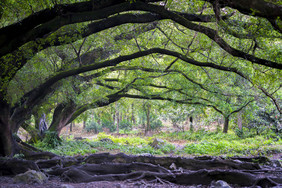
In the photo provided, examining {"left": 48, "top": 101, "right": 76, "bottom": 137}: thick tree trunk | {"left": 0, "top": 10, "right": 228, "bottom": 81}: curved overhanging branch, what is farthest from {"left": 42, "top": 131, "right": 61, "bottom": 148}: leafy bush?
{"left": 0, "top": 10, "right": 228, "bottom": 81}: curved overhanging branch

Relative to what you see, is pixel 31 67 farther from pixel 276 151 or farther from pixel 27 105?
pixel 276 151

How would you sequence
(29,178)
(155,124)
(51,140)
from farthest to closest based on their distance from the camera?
1. (155,124)
2. (51,140)
3. (29,178)

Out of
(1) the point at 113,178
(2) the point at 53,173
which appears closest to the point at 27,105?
(2) the point at 53,173

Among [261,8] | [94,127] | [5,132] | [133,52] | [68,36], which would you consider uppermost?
[133,52]

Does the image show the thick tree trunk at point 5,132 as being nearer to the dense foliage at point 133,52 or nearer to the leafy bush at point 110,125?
the dense foliage at point 133,52

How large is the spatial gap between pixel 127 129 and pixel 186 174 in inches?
949

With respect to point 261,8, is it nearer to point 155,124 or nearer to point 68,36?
point 68,36

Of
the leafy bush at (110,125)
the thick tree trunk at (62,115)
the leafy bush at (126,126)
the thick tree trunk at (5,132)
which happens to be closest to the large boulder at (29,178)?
the thick tree trunk at (5,132)

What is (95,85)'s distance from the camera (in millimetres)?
11711

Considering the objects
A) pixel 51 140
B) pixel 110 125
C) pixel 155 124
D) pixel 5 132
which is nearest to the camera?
pixel 5 132

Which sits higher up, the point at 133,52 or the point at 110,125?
the point at 133,52

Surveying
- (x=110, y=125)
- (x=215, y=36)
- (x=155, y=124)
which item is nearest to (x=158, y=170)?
(x=215, y=36)

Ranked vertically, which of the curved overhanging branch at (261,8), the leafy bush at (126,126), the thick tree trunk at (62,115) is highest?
the curved overhanging branch at (261,8)

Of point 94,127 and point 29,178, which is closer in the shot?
point 29,178
